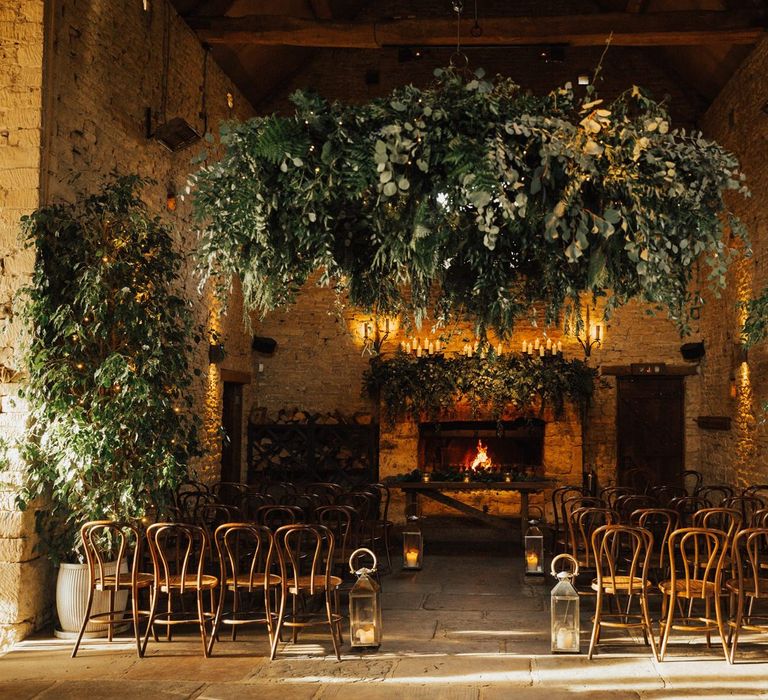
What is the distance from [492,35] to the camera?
9.09m

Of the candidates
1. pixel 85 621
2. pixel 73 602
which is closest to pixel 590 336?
pixel 73 602

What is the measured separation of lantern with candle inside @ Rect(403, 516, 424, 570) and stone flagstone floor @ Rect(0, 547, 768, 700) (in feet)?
6.03

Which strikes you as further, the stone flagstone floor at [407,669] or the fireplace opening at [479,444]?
the fireplace opening at [479,444]

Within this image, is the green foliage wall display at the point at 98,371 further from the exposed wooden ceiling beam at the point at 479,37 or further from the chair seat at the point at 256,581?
the exposed wooden ceiling beam at the point at 479,37

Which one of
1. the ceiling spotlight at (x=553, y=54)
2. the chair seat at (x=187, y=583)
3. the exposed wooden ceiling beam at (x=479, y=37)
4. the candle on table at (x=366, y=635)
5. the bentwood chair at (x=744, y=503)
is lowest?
the candle on table at (x=366, y=635)

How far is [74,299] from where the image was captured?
5773mm

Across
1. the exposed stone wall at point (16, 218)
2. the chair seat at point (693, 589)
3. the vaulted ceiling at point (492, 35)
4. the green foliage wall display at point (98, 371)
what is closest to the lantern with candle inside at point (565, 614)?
the chair seat at point (693, 589)

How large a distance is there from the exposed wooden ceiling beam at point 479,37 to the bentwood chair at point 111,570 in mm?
5605

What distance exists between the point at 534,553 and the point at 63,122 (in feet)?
17.2

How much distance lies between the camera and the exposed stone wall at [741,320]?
884 centimetres

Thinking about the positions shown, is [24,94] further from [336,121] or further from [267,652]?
[267,652]

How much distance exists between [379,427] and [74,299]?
5.90 meters

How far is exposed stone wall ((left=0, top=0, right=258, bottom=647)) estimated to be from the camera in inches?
229

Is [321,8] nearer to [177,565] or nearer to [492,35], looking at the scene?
[492,35]
